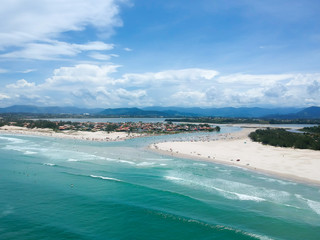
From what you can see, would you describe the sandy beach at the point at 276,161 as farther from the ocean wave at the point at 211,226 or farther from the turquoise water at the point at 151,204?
the ocean wave at the point at 211,226

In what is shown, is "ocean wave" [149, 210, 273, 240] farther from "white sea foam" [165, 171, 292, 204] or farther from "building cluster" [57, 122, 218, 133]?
"building cluster" [57, 122, 218, 133]

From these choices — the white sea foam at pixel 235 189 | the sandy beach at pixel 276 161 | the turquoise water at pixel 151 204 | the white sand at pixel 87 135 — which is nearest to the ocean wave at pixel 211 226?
the turquoise water at pixel 151 204

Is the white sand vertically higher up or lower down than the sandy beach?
higher up

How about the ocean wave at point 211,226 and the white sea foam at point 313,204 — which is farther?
the white sea foam at point 313,204

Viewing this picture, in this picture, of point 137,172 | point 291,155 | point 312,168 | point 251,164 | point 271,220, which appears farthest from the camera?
point 291,155

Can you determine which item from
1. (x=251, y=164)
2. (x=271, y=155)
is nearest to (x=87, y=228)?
(x=251, y=164)

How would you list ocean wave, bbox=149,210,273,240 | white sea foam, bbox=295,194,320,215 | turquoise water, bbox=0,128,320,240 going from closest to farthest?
ocean wave, bbox=149,210,273,240, turquoise water, bbox=0,128,320,240, white sea foam, bbox=295,194,320,215

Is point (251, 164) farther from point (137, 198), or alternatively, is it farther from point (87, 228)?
point (87, 228)

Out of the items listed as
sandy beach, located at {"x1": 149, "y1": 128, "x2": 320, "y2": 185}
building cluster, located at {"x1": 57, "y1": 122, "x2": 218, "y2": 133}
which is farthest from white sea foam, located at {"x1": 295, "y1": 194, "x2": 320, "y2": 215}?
building cluster, located at {"x1": 57, "y1": 122, "x2": 218, "y2": 133}

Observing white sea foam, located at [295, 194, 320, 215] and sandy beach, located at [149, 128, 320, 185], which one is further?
sandy beach, located at [149, 128, 320, 185]
